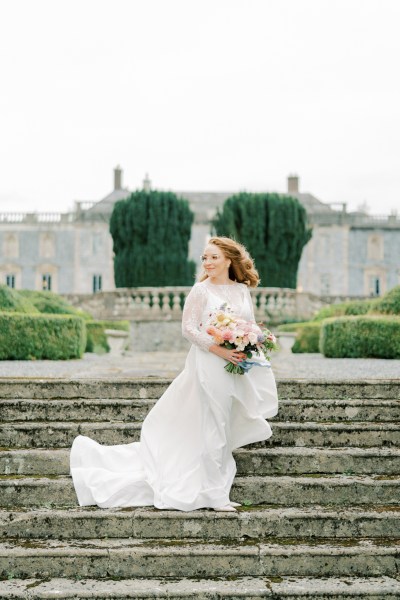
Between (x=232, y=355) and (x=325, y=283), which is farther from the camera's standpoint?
(x=325, y=283)

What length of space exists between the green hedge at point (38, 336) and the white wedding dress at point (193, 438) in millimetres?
6644

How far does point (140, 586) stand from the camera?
390 centimetres

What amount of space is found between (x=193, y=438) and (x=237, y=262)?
4.07 ft

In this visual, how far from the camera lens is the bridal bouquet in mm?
4570

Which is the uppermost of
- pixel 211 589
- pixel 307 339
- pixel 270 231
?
pixel 270 231

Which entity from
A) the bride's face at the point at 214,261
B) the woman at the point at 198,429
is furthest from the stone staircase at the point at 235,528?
the bride's face at the point at 214,261

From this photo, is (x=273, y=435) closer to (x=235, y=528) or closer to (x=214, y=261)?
(x=235, y=528)

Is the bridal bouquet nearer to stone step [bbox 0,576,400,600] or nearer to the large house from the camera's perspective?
stone step [bbox 0,576,400,600]

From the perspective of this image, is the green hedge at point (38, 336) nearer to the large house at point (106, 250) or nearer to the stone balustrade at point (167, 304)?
the stone balustrade at point (167, 304)

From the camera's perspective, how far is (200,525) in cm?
439

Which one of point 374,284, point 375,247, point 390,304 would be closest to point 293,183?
point 375,247

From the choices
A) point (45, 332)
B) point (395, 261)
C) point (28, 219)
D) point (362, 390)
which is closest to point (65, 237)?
point (28, 219)

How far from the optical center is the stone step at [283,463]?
510cm

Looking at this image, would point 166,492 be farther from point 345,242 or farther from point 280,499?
point 345,242
